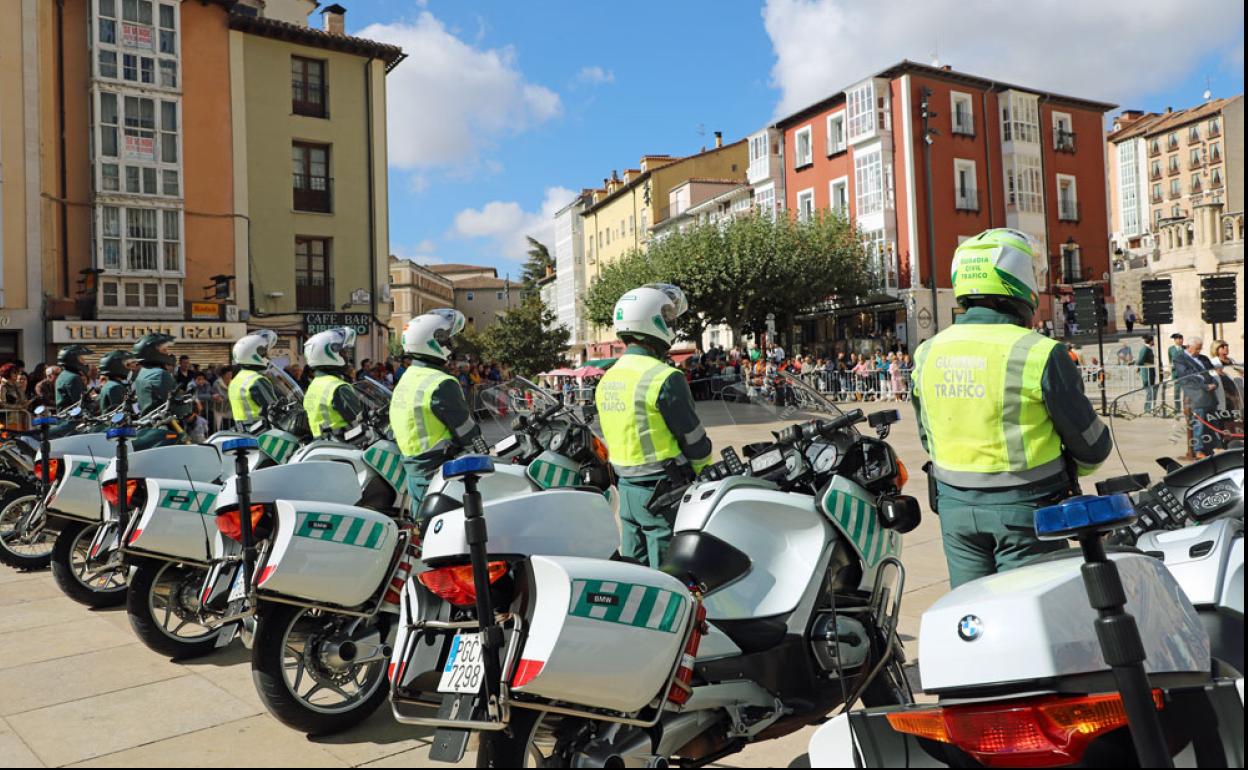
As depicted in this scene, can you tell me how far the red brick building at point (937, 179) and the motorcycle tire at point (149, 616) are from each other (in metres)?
31.9

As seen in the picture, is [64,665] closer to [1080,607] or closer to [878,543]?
[878,543]

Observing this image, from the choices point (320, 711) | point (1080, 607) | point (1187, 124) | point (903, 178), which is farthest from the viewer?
point (1187, 124)

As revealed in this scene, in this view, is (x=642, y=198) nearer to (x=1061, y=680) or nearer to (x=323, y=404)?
(x=323, y=404)

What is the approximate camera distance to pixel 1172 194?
243ft

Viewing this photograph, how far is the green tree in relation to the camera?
58.1 metres

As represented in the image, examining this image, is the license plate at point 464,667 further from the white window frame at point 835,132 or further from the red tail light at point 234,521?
the white window frame at point 835,132

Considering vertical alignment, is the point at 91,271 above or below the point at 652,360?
above

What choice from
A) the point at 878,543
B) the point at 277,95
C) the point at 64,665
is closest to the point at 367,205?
the point at 277,95

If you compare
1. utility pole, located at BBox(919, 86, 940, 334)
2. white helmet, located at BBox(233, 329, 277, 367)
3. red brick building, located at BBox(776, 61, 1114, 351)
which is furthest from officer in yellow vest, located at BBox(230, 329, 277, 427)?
red brick building, located at BBox(776, 61, 1114, 351)

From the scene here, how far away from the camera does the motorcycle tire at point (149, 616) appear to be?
16.8ft

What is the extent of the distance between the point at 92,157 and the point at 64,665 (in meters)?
23.2

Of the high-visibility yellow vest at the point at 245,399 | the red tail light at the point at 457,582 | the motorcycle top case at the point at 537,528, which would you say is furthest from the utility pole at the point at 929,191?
the red tail light at the point at 457,582

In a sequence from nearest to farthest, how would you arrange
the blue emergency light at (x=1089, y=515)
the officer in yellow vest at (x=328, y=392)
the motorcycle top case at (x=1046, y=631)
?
1. the blue emergency light at (x=1089, y=515)
2. the motorcycle top case at (x=1046, y=631)
3. the officer in yellow vest at (x=328, y=392)

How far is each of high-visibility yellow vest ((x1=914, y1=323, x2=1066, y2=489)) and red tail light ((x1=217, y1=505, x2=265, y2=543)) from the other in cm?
294
